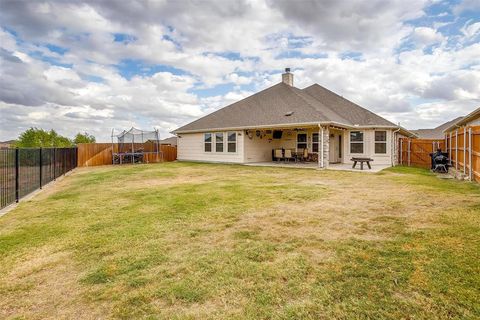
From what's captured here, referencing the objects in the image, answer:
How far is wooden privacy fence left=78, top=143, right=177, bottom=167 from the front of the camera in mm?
18000

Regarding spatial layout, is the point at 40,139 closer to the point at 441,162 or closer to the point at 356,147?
the point at 356,147

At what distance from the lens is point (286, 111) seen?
16047mm

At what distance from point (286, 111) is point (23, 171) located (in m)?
12.9

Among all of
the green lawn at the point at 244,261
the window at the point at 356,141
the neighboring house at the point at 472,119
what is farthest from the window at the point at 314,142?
the green lawn at the point at 244,261

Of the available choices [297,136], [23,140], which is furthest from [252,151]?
[23,140]

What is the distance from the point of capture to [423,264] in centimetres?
273

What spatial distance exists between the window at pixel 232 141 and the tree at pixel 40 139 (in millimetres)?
15828

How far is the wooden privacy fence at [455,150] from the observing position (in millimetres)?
8779

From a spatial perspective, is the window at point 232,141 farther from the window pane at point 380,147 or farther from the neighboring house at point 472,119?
→ the neighboring house at point 472,119

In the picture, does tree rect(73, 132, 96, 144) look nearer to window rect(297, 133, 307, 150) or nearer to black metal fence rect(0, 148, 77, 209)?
black metal fence rect(0, 148, 77, 209)

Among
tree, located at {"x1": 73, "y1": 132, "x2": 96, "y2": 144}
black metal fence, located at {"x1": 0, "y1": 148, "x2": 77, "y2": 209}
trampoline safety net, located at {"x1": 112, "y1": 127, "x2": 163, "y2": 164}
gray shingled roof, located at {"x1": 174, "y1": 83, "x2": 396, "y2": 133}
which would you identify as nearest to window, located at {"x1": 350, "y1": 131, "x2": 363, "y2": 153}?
gray shingled roof, located at {"x1": 174, "y1": 83, "x2": 396, "y2": 133}

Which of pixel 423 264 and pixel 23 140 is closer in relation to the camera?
pixel 423 264

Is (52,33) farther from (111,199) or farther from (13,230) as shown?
(13,230)

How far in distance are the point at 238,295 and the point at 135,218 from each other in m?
3.12
